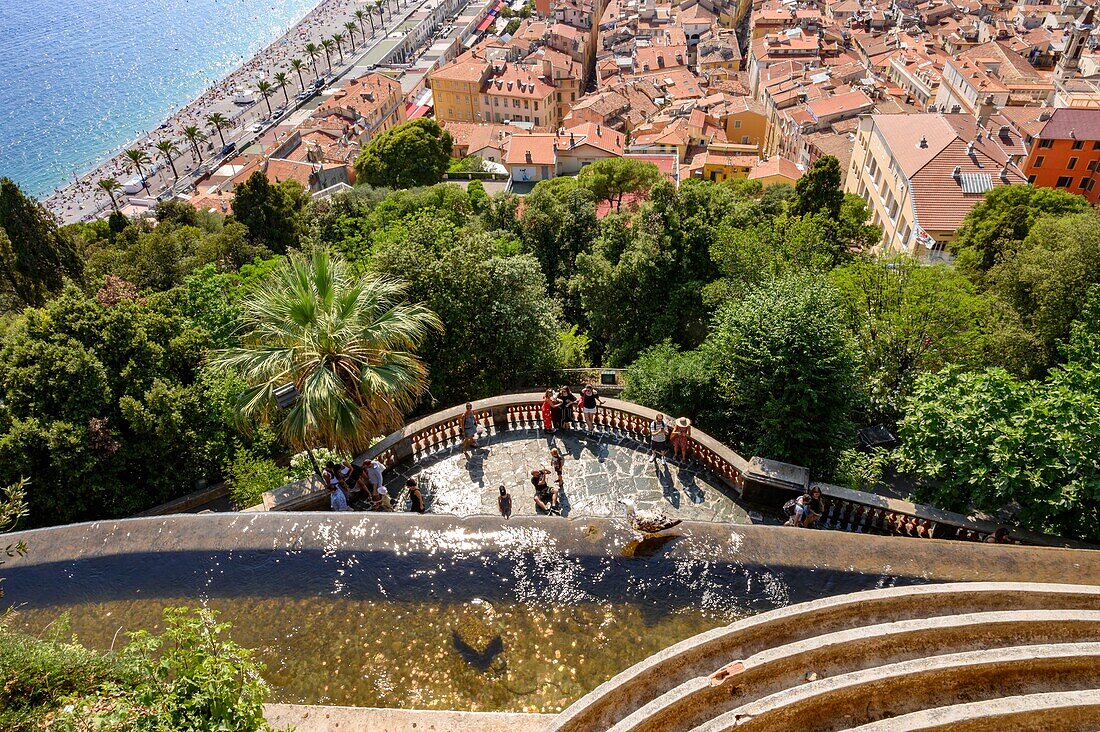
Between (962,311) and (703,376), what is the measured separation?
7.48 meters

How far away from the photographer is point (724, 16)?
132m

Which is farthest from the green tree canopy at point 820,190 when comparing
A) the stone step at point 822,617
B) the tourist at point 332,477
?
the tourist at point 332,477

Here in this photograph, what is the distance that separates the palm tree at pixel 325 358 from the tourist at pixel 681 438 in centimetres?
531

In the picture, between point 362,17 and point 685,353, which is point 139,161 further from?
point 685,353

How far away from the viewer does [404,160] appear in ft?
207

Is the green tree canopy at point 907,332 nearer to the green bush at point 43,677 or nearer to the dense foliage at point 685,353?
the dense foliage at point 685,353

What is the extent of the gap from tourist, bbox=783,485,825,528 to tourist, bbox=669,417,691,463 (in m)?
2.49

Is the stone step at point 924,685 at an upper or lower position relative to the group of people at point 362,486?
upper

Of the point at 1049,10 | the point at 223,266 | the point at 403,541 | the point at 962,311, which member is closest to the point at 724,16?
the point at 1049,10

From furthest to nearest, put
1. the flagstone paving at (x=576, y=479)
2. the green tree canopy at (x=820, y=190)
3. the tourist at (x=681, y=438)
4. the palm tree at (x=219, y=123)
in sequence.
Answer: the palm tree at (x=219, y=123), the green tree canopy at (x=820, y=190), the tourist at (x=681, y=438), the flagstone paving at (x=576, y=479)

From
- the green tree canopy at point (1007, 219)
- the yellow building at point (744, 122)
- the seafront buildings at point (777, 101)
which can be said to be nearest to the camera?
the green tree canopy at point (1007, 219)

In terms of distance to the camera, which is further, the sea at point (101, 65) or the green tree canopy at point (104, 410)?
the sea at point (101, 65)

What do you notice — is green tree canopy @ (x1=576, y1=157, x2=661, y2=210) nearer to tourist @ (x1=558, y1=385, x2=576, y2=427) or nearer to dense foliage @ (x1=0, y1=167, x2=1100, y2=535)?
dense foliage @ (x1=0, y1=167, x2=1100, y2=535)

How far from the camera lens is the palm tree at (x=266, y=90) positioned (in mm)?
116875
